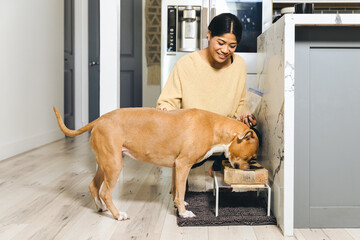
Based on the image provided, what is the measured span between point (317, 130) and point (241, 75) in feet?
2.11

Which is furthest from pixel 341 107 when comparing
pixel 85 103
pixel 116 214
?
pixel 85 103

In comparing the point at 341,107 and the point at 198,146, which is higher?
the point at 341,107

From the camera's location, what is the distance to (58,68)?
4207mm

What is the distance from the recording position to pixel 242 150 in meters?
1.63

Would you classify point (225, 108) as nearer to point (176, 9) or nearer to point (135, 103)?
point (176, 9)

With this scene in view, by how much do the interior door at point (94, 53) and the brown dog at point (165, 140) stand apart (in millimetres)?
3499

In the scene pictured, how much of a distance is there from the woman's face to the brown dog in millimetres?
393

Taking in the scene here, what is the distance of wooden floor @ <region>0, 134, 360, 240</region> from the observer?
144 cm

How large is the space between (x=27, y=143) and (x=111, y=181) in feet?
7.40

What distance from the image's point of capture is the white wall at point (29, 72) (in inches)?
121

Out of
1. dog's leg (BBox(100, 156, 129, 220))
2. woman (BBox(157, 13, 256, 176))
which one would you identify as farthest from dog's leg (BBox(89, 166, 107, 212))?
woman (BBox(157, 13, 256, 176))

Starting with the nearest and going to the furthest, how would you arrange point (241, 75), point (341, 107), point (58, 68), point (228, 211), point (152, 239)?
1. point (152, 239)
2. point (341, 107)
3. point (228, 211)
4. point (241, 75)
5. point (58, 68)

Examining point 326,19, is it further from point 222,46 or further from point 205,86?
point 205,86

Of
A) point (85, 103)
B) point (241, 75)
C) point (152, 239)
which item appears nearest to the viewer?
point (152, 239)
